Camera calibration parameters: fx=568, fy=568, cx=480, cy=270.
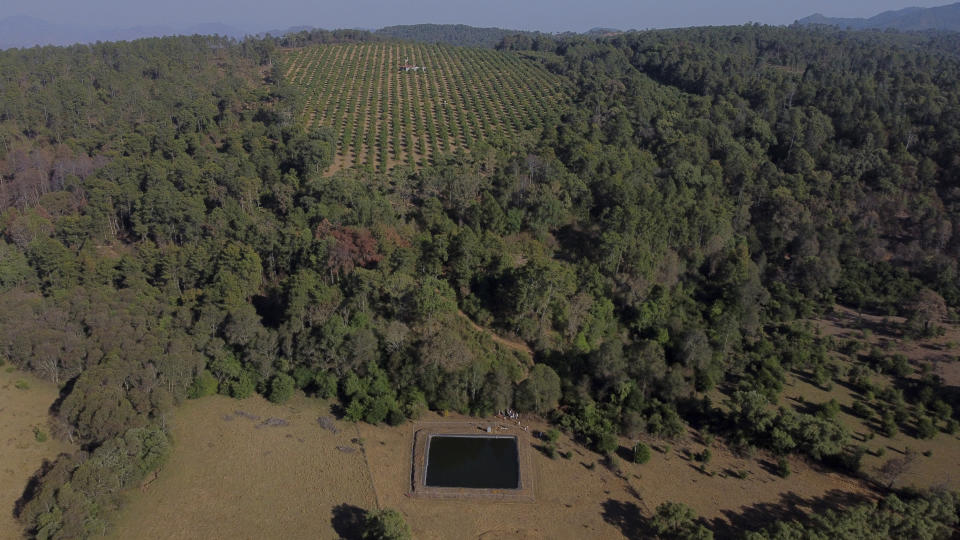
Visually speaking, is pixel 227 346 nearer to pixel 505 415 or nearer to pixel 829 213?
pixel 505 415

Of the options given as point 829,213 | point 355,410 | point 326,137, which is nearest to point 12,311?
point 355,410

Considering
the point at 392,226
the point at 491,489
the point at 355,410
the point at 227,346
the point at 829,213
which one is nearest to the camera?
the point at 491,489

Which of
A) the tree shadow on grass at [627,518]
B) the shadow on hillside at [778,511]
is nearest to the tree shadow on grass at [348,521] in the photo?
the tree shadow on grass at [627,518]

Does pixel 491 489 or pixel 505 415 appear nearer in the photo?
pixel 491 489

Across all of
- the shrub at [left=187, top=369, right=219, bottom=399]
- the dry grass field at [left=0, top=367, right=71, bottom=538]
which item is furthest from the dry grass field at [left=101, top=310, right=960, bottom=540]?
the dry grass field at [left=0, top=367, right=71, bottom=538]

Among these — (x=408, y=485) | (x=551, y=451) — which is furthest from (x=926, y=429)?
(x=408, y=485)

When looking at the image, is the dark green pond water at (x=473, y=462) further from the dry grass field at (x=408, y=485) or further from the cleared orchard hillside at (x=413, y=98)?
the cleared orchard hillside at (x=413, y=98)
